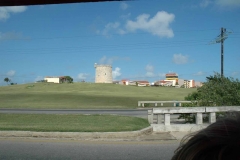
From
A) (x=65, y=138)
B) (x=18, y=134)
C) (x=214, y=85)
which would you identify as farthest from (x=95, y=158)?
(x=214, y=85)

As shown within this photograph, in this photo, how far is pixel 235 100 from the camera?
535 inches

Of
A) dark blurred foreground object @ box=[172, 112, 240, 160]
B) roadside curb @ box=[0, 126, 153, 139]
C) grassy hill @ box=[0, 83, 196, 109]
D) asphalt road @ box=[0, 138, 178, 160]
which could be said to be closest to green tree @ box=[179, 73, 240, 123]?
roadside curb @ box=[0, 126, 153, 139]

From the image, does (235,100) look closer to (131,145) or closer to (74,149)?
(131,145)

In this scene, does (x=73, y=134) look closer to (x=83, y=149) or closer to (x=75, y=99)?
(x=83, y=149)

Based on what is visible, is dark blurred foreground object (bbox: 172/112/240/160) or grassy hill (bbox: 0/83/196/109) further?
grassy hill (bbox: 0/83/196/109)

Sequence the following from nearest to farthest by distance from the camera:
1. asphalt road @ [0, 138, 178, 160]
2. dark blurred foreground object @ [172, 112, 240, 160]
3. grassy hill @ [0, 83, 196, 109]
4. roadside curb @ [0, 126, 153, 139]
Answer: dark blurred foreground object @ [172, 112, 240, 160] → asphalt road @ [0, 138, 178, 160] → roadside curb @ [0, 126, 153, 139] → grassy hill @ [0, 83, 196, 109]

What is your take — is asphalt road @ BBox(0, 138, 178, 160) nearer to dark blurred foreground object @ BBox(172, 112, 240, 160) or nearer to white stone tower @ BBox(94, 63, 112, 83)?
dark blurred foreground object @ BBox(172, 112, 240, 160)

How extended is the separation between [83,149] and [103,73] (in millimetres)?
117367

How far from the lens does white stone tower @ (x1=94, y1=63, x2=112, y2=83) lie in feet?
408

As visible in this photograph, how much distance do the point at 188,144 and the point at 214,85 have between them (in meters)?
13.3

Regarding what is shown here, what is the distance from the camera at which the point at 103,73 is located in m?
125

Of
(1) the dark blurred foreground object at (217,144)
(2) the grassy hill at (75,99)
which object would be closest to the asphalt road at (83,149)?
(1) the dark blurred foreground object at (217,144)

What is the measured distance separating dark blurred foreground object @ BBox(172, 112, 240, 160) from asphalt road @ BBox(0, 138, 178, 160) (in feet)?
20.0

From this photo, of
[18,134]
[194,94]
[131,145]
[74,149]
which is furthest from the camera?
[194,94]
